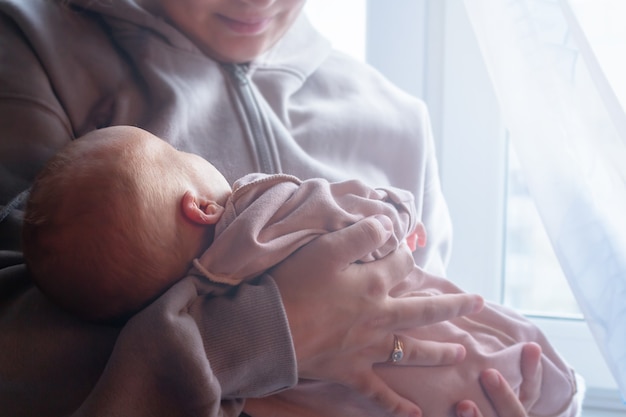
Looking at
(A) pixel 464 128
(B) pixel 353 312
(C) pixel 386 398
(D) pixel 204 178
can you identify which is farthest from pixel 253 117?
(A) pixel 464 128

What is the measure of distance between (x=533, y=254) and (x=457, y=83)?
1.55 ft

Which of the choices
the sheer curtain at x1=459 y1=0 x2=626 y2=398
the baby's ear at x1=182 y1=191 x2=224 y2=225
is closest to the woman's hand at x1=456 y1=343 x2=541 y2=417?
the sheer curtain at x1=459 y1=0 x2=626 y2=398

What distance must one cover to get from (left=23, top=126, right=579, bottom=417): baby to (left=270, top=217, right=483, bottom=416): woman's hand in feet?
0.08

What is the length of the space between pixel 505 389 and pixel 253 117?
2.01 ft

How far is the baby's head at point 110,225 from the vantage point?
2.70 feet

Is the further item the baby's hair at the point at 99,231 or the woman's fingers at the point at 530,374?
the woman's fingers at the point at 530,374

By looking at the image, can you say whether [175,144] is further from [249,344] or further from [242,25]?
[249,344]

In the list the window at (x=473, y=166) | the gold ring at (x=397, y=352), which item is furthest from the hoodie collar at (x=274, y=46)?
the gold ring at (x=397, y=352)

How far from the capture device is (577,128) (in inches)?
45.9

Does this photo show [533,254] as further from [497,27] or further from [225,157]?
[225,157]

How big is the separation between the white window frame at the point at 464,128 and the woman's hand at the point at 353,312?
76 cm

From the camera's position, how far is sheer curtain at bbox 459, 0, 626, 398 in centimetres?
109

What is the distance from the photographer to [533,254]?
174 centimetres

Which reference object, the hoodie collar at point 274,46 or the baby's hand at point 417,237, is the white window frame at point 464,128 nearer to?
the hoodie collar at point 274,46
